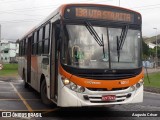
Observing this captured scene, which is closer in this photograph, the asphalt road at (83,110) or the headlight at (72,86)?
the headlight at (72,86)

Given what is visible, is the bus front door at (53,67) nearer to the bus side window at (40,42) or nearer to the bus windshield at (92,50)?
the bus windshield at (92,50)

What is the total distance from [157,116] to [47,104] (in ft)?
12.6

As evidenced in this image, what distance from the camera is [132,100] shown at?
10.3 m

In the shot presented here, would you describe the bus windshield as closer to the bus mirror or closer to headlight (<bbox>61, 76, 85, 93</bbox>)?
headlight (<bbox>61, 76, 85, 93</bbox>)

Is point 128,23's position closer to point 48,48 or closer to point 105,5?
point 105,5

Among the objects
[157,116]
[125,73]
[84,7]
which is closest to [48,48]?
[84,7]

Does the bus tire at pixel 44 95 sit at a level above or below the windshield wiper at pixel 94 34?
below

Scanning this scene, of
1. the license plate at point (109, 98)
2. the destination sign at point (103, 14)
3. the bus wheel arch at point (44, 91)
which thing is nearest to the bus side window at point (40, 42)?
the bus wheel arch at point (44, 91)

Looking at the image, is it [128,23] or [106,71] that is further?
[128,23]

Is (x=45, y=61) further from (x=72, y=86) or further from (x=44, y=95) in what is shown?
(x=72, y=86)

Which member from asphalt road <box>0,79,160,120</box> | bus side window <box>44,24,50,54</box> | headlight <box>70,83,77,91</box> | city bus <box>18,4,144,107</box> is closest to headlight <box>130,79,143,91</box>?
city bus <box>18,4,144,107</box>

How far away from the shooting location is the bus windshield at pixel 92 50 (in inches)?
388

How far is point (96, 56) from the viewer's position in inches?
392

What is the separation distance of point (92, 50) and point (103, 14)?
1186mm
